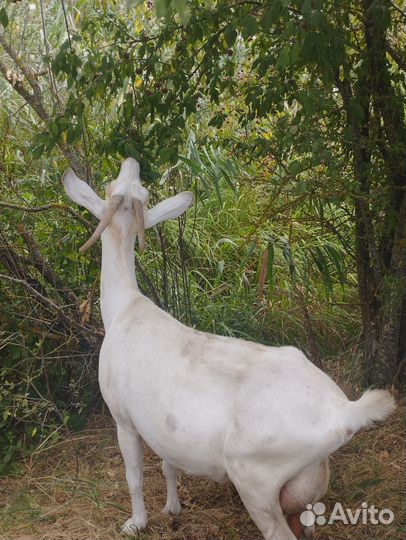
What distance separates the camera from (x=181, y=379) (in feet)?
11.7

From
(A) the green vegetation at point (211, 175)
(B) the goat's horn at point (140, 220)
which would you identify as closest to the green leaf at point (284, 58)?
(A) the green vegetation at point (211, 175)

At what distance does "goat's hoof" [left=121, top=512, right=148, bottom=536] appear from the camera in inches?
160

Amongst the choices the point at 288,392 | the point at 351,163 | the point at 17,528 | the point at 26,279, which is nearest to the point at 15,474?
the point at 17,528

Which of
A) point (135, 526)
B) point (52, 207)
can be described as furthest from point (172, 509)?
point (52, 207)

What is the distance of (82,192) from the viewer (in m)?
4.28

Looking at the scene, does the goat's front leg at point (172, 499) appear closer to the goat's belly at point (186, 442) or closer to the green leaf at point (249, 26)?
the goat's belly at point (186, 442)

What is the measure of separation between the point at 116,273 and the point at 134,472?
3.22 ft

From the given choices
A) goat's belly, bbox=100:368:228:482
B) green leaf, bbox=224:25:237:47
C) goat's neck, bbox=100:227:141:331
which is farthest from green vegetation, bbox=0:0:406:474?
goat's belly, bbox=100:368:228:482

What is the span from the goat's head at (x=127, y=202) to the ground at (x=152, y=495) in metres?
1.47

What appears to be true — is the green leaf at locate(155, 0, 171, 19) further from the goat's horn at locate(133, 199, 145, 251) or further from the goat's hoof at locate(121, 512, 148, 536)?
the goat's hoof at locate(121, 512, 148, 536)

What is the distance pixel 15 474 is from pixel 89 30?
8.71ft

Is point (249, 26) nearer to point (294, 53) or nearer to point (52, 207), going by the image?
point (294, 53)

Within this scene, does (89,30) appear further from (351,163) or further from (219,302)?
(219,302)

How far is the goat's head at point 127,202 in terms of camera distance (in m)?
4.16
